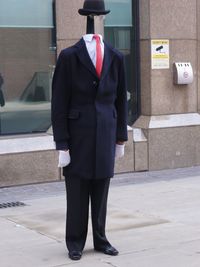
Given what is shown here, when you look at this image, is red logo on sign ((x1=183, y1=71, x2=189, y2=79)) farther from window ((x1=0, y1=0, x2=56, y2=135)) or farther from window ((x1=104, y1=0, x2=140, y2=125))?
window ((x1=0, y1=0, x2=56, y2=135))

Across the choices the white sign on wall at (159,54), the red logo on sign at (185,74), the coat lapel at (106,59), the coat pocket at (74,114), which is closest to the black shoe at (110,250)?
the coat pocket at (74,114)

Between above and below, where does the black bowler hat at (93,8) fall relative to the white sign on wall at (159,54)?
above

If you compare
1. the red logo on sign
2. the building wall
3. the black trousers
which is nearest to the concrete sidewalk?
the black trousers

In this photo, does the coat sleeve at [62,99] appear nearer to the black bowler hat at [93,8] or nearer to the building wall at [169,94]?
the black bowler hat at [93,8]

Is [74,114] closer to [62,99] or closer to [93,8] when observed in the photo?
[62,99]

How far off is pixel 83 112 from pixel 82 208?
87cm

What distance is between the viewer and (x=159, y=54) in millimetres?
Result: 10344

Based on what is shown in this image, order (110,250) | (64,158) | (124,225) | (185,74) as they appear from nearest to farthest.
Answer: (64,158) → (110,250) → (124,225) → (185,74)

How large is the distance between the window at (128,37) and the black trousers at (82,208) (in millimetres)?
5003

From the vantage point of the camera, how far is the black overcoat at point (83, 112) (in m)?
5.42

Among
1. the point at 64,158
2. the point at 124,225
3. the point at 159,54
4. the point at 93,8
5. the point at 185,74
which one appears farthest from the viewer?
the point at 185,74

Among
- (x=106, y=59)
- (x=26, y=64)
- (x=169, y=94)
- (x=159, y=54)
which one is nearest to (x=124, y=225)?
(x=106, y=59)

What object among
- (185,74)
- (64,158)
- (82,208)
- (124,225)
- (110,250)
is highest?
(185,74)

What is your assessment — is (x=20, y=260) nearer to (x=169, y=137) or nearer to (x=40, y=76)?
(x=40, y=76)
